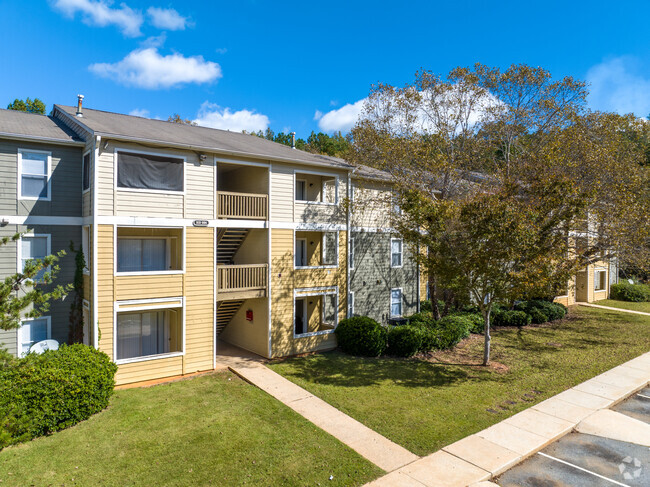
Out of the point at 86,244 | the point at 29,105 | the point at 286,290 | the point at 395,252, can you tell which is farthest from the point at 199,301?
the point at 29,105

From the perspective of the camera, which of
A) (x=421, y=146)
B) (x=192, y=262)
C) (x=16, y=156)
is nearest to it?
(x=16, y=156)

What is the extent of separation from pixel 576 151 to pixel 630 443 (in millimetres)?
16097

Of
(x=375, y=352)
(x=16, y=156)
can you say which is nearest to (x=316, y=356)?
(x=375, y=352)

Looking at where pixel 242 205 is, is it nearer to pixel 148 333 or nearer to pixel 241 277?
pixel 241 277

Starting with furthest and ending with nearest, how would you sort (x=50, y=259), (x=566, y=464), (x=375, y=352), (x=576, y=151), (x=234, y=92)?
(x=234, y=92), (x=576, y=151), (x=375, y=352), (x=566, y=464), (x=50, y=259)

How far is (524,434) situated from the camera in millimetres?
9852

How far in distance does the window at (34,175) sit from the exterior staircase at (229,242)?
6125mm

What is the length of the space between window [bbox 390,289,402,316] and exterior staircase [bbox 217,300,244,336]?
8.44m

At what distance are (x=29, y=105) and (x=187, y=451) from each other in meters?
35.2

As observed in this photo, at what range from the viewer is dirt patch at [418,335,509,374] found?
51.6ft

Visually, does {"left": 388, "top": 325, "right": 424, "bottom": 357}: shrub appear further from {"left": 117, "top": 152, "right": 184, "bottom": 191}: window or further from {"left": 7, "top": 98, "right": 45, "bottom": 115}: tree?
{"left": 7, "top": 98, "right": 45, "bottom": 115}: tree

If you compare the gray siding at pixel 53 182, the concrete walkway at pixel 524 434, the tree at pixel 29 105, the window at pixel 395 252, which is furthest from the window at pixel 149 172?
the tree at pixel 29 105

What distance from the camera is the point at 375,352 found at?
1655 centimetres

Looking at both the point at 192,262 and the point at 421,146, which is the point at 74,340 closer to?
the point at 192,262
